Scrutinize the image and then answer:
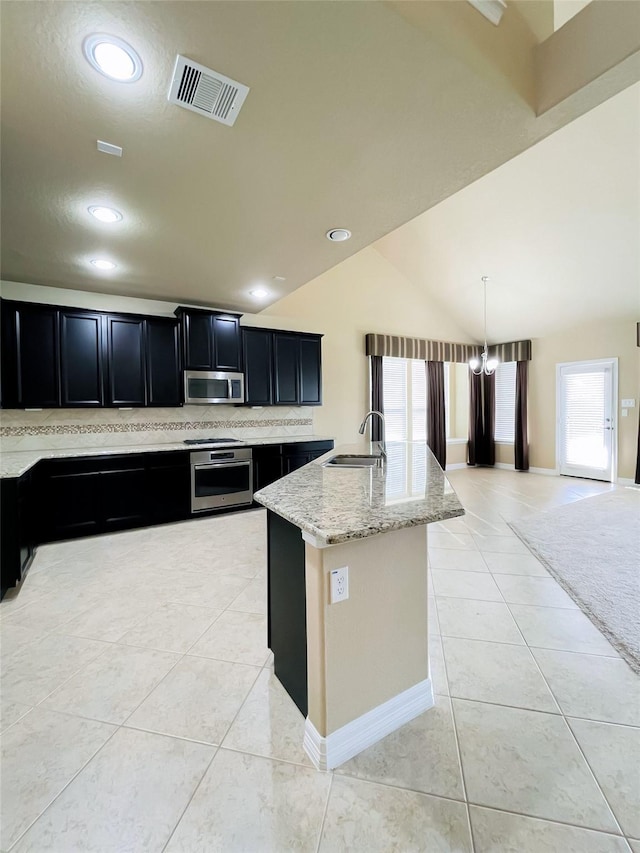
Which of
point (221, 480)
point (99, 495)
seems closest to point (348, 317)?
point (221, 480)

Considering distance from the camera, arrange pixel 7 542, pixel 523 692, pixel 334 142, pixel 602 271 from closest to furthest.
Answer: pixel 523 692
pixel 334 142
pixel 7 542
pixel 602 271

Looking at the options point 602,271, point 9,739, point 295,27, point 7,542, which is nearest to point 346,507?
point 9,739

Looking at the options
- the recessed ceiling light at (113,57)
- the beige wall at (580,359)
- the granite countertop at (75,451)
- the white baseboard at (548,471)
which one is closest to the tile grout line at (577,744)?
the recessed ceiling light at (113,57)

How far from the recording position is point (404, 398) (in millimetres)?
6762

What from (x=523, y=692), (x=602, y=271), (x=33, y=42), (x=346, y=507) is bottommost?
(x=523, y=692)

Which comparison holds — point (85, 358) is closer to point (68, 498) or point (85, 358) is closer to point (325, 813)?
point (68, 498)

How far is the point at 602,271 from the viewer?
4957mm

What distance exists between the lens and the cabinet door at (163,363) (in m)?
4.05

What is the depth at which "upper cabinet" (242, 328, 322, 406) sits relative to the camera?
4695 mm

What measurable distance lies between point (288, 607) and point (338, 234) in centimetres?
262

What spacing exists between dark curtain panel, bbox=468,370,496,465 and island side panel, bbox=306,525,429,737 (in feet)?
22.6

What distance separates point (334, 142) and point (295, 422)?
12.9 feet

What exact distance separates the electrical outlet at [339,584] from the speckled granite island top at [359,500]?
0.19 m

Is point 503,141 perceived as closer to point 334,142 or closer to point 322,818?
point 334,142
